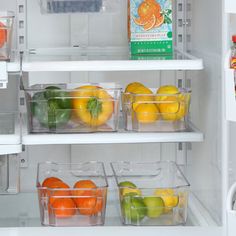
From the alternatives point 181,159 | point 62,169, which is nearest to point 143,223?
point 62,169

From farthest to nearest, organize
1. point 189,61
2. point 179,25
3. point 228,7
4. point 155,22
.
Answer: point 179,25 → point 155,22 → point 189,61 → point 228,7

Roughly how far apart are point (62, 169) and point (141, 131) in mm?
348

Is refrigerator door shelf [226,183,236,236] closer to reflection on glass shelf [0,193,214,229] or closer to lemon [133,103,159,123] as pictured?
reflection on glass shelf [0,193,214,229]

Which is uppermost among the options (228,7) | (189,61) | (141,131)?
(228,7)

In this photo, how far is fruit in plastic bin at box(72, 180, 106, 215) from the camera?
2.13 metres

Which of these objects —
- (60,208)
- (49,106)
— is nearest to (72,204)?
(60,208)

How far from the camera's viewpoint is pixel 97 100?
2.13m

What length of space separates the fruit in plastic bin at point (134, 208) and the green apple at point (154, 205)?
1 cm

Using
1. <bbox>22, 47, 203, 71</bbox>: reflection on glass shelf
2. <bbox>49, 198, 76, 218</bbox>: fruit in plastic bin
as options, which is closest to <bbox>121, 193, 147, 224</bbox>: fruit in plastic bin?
<bbox>49, 198, 76, 218</bbox>: fruit in plastic bin

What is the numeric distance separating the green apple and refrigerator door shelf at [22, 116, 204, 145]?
0.55ft

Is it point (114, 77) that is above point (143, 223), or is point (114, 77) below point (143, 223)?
above

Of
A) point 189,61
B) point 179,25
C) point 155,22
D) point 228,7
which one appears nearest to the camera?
point 228,7

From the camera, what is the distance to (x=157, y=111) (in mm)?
2168

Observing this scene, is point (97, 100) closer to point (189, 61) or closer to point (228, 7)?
point (189, 61)
